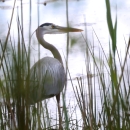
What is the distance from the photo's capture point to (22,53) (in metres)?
0.97

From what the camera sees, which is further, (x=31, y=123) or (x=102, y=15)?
(x=102, y=15)

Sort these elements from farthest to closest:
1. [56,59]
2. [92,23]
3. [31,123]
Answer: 1. [92,23]
2. [56,59]
3. [31,123]

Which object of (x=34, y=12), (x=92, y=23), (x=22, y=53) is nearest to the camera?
(x=22, y=53)

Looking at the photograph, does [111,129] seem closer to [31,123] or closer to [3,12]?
[31,123]

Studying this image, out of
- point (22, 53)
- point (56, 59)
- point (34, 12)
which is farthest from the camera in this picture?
point (34, 12)

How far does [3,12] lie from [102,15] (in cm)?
73

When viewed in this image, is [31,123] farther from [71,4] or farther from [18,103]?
[71,4]

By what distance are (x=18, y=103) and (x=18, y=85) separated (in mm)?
44

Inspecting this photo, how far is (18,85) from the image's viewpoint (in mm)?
968

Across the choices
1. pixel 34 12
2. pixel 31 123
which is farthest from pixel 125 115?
pixel 34 12

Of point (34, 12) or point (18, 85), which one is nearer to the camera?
point (18, 85)

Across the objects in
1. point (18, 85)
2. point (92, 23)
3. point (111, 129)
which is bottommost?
point (111, 129)

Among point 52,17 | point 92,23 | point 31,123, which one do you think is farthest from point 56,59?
point 31,123

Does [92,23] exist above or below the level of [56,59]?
above
